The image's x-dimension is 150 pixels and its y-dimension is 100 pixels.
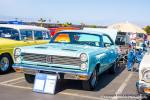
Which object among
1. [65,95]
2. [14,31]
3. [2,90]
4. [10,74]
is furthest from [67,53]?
[14,31]

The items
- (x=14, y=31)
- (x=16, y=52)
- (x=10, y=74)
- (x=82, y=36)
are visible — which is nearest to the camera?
(x=16, y=52)

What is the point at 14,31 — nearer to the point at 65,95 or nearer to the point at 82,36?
the point at 82,36

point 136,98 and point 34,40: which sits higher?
point 34,40

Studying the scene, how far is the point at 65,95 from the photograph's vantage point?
711cm

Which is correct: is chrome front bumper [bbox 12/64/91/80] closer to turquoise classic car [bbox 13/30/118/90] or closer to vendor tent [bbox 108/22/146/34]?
turquoise classic car [bbox 13/30/118/90]

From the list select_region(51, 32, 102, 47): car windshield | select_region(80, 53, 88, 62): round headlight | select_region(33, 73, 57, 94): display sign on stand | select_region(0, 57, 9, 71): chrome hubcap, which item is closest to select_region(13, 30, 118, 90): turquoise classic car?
select_region(80, 53, 88, 62): round headlight

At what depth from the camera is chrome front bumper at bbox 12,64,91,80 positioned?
700 centimetres

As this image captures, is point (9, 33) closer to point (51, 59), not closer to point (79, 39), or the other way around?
point (79, 39)

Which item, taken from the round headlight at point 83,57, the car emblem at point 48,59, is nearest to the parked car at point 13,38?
the car emblem at point 48,59

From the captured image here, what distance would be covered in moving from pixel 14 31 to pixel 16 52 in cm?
333

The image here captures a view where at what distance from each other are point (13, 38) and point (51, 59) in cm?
390

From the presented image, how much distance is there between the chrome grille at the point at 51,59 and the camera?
7.11 meters

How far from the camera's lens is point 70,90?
7.67 m

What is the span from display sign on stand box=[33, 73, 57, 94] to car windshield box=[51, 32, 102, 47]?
200 centimetres
